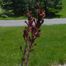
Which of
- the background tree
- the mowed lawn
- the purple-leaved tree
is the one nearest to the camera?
the purple-leaved tree

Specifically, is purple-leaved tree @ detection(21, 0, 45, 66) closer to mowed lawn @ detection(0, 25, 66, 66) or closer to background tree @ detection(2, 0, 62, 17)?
mowed lawn @ detection(0, 25, 66, 66)

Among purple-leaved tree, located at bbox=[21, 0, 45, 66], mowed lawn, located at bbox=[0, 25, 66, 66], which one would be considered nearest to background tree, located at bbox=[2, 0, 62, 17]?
mowed lawn, located at bbox=[0, 25, 66, 66]

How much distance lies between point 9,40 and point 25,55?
1193 cm

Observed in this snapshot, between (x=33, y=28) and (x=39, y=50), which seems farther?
(x=39, y=50)

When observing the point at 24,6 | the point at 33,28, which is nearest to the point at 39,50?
the point at 33,28

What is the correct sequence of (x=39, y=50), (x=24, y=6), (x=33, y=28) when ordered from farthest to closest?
(x=24, y=6) < (x=39, y=50) < (x=33, y=28)

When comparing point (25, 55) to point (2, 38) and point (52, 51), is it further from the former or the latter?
point (2, 38)

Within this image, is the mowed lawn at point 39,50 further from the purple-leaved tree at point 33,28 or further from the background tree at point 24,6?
the background tree at point 24,6

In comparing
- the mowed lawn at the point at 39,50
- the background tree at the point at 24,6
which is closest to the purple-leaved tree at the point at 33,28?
the mowed lawn at the point at 39,50

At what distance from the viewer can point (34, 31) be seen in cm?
279

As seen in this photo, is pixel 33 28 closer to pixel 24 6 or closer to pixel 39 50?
pixel 39 50

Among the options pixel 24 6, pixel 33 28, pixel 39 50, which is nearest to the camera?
pixel 33 28

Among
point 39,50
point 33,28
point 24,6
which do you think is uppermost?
point 33,28

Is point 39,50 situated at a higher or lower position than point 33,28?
lower
